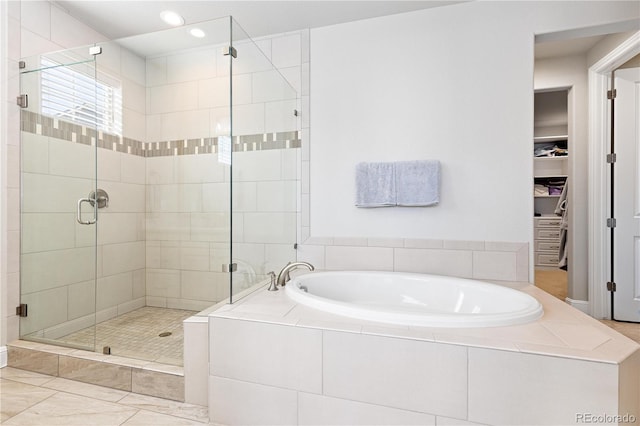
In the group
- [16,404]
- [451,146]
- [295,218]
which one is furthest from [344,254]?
[16,404]

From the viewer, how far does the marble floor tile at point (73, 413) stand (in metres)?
1.44

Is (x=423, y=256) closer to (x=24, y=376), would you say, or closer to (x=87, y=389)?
(x=87, y=389)

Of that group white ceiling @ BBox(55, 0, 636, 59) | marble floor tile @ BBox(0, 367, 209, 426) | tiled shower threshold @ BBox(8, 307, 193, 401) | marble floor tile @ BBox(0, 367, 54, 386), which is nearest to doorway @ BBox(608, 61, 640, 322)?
white ceiling @ BBox(55, 0, 636, 59)

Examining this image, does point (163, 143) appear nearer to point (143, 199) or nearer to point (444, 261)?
point (143, 199)

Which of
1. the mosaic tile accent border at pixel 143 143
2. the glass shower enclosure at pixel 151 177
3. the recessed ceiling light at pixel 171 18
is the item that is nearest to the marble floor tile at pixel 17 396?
the glass shower enclosure at pixel 151 177

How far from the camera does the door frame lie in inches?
107

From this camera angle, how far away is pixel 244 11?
2314 millimetres

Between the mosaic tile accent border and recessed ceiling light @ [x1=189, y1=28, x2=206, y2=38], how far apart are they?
2.13ft

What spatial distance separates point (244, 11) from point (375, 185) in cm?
157

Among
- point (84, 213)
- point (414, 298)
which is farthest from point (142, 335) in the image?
point (414, 298)

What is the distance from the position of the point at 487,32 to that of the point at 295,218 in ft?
6.21

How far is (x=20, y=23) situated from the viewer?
6.60 feet

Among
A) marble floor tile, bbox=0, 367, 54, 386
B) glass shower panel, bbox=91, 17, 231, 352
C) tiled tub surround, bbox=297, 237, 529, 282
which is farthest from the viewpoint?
glass shower panel, bbox=91, 17, 231, 352

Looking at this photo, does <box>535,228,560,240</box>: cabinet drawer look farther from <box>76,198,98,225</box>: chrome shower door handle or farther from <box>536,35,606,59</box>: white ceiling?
<box>76,198,98,225</box>: chrome shower door handle
